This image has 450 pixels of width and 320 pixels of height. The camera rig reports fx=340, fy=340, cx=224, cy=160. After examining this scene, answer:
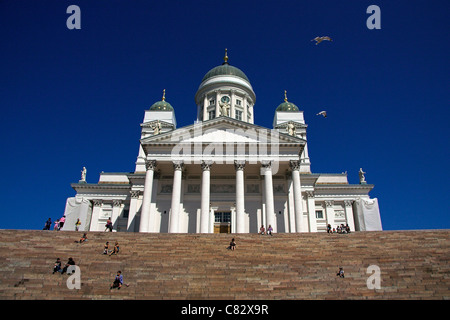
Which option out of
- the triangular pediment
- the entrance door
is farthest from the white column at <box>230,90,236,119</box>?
the entrance door

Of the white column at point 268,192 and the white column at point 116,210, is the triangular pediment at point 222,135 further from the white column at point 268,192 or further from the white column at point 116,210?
the white column at point 116,210

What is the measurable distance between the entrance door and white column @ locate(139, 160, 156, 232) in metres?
6.20

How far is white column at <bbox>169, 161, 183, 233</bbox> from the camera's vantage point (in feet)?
88.9

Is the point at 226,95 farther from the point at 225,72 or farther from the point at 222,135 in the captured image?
the point at 222,135

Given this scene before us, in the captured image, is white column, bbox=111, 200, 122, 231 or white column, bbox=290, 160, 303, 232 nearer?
white column, bbox=290, 160, 303, 232

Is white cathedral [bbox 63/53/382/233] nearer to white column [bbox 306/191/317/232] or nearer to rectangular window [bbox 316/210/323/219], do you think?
white column [bbox 306/191/317/232]

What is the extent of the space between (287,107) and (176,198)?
26.4 metres

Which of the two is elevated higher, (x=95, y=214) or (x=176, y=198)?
(x=95, y=214)

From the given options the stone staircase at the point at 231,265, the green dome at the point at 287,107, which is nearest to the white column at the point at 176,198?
the stone staircase at the point at 231,265

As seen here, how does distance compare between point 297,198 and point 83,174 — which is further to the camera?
point 83,174

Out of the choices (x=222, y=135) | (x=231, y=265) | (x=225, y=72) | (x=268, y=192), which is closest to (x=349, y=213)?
(x=268, y=192)

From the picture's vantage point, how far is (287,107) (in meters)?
48.4
